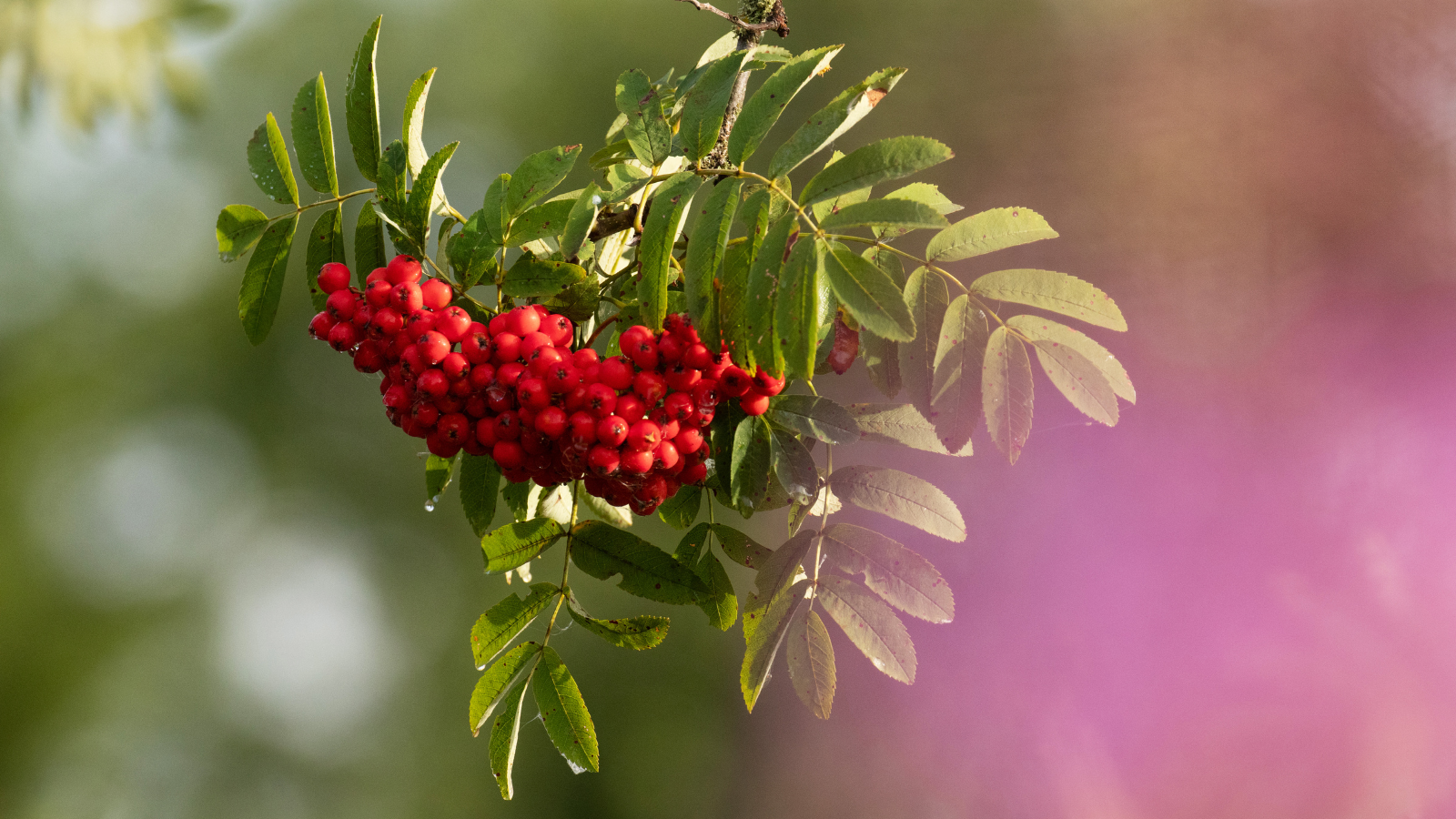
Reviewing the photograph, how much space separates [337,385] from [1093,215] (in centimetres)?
185

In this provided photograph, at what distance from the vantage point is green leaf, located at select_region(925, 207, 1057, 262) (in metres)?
0.55

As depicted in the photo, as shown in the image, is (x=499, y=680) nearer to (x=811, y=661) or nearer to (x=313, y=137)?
(x=811, y=661)

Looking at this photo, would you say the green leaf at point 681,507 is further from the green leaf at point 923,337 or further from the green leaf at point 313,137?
the green leaf at point 313,137

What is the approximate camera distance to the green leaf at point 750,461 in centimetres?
54

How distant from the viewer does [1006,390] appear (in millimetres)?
552

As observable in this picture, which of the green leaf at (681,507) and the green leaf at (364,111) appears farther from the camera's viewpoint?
the green leaf at (681,507)

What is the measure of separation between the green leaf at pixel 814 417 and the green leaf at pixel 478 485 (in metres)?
0.23

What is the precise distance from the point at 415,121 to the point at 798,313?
0.34m

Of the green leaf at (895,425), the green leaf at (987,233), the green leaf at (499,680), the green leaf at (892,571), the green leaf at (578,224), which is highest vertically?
the green leaf at (578,224)

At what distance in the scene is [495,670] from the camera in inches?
24.4

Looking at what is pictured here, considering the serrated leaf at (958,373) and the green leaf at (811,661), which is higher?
the serrated leaf at (958,373)

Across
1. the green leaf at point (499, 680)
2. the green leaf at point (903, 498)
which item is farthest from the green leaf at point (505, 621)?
Answer: the green leaf at point (903, 498)

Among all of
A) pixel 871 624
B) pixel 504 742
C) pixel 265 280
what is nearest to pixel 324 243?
pixel 265 280

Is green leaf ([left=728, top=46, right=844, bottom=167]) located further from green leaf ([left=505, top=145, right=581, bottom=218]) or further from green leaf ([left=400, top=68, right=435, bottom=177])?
green leaf ([left=400, top=68, right=435, bottom=177])
